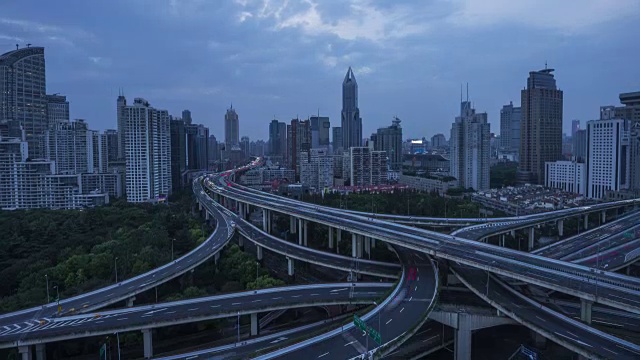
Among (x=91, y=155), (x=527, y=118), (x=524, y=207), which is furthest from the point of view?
(x=527, y=118)

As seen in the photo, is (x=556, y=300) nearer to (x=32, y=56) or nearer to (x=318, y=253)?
(x=318, y=253)

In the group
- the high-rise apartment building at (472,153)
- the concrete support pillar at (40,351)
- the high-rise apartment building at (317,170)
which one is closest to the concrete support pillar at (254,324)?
Result: the concrete support pillar at (40,351)

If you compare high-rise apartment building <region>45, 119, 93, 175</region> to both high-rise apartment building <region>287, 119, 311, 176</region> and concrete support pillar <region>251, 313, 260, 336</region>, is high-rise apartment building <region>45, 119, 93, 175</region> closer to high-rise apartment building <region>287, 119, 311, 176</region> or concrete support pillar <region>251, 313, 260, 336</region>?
high-rise apartment building <region>287, 119, 311, 176</region>

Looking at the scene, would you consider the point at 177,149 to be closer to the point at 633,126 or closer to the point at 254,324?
the point at 254,324

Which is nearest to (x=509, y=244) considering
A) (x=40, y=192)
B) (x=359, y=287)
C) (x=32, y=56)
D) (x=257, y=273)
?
(x=359, y=287)

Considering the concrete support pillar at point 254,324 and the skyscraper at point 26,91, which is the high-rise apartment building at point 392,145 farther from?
the concrete support pillar at point 254,324

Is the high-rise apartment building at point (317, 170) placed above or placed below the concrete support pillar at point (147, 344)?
above
